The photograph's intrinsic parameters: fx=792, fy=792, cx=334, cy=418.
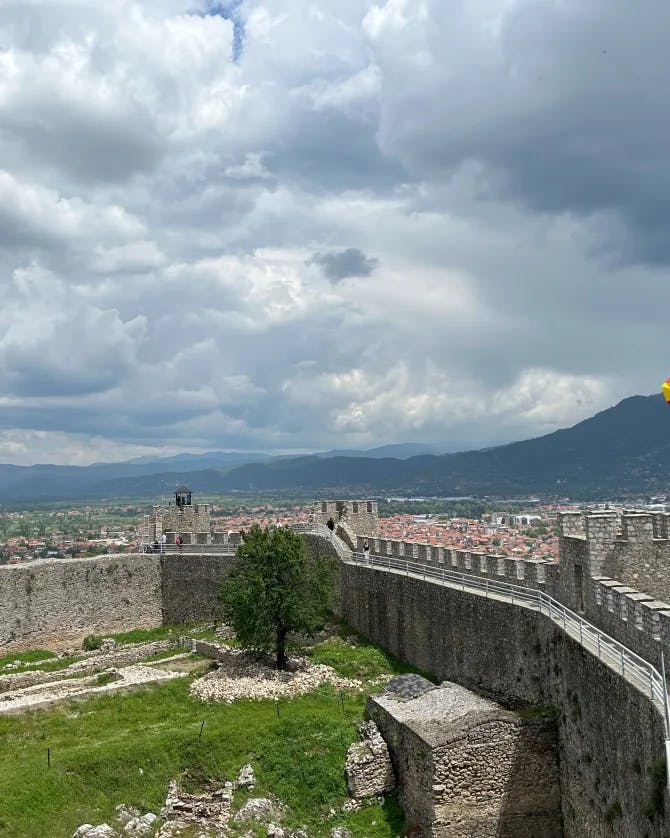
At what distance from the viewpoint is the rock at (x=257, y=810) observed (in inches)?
636

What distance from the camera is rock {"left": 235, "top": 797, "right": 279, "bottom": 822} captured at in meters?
16.2

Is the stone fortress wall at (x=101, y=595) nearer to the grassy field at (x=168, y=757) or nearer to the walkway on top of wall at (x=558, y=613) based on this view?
the walkway on top of wall at (x=558, y=613)

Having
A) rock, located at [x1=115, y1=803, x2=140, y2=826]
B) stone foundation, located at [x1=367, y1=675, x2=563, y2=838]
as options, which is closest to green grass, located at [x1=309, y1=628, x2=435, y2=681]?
stone foundation, located at [x1=367, y1=675, x2=563, y2=838]

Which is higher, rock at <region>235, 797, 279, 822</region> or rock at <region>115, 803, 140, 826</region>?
rock at <region>115, 803, 140, 826</region>

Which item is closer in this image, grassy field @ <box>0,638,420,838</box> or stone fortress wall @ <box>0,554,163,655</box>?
grassy field @ <box>0,638,420,838</box>

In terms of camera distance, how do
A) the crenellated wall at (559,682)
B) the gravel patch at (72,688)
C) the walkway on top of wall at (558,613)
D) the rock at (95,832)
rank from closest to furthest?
the crenellated wall at (559,682), the walkway on top of wall at (558,613), the rock at (95,832), the gravel patch at (72,688)

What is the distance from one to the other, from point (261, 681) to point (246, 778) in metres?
5.33

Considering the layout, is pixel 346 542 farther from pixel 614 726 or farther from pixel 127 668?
pixel 614 726

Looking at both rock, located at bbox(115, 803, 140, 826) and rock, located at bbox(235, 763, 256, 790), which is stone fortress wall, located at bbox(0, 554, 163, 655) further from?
rock, located at bbox(235, 763, 256, 790)

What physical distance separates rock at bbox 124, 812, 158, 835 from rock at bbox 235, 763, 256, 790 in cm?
199

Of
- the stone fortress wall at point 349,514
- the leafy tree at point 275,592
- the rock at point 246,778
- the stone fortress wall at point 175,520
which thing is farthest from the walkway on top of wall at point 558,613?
the stone fortress wall at point 175,520

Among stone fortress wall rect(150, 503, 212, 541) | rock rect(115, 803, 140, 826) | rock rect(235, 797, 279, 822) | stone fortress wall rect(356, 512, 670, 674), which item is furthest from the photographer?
stone fortress wall rect(150, 503, 212, 541)

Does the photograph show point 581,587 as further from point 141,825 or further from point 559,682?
point 141,825

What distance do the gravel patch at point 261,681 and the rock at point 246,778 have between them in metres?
3.97
